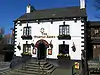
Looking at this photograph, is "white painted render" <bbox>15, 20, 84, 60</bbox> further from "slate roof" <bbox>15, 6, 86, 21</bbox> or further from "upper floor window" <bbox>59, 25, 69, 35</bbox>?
"slate roof" <bbox>15, 6, 86, 21</bbox>

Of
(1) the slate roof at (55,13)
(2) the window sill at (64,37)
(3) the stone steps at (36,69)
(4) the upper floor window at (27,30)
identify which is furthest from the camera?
(4) the upper floor window at (27,30)

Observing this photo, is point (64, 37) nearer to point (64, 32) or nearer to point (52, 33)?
point (64, 32)

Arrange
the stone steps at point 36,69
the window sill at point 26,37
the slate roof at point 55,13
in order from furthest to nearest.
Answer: the window sill at point 26,37 → the slate roof at point 55,13 → the stone steps at point 36,69

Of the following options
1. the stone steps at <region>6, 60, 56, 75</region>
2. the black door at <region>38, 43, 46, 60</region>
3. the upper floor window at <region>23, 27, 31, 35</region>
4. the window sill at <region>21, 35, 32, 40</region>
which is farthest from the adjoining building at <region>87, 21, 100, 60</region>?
the upper floor window at <region>23, 27, 31, 35</region>

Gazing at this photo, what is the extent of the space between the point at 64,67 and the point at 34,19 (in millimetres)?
7354

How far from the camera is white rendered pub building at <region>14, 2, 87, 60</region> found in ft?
68.3

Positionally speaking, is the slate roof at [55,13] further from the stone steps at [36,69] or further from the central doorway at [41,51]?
the stone steps at [36,69]

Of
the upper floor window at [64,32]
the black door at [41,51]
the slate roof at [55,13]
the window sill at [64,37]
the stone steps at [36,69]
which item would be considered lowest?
the stone steps at [36,69]

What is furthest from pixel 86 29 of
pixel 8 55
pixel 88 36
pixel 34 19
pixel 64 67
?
pixel 8 55

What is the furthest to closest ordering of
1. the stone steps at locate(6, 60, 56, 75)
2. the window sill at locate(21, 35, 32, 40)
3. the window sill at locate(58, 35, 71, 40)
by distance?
1. the window sill at locate(21, 35, 32, 40)
2. the window sill at locate(58, 35, 71, 40)
3. the stone steps at locate(6, 60, 56, 75)

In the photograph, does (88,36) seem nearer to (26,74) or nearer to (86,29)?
(86,29)

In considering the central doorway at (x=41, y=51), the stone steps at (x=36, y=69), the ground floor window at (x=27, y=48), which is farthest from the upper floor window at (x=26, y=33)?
the stone steps at (x=36, y=69)

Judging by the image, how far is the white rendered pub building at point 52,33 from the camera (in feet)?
68.3

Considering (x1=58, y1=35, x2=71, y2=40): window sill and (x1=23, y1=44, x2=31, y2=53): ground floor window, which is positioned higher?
(x1=58, y1=35, x2=71, y2=40): window sill
